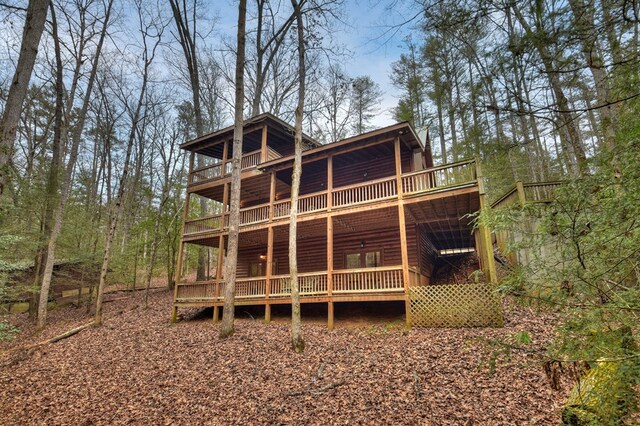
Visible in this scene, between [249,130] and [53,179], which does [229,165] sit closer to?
[249,130]

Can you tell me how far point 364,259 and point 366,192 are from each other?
13.4 feet

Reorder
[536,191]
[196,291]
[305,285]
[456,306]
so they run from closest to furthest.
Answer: [456,306]
[305,285]
[536,191]
[196,291]

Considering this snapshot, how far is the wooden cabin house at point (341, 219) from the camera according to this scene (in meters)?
10.7

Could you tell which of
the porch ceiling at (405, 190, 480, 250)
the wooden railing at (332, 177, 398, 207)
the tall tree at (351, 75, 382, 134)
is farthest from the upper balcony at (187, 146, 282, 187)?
the tall tree at (351, 75, 382, 134)

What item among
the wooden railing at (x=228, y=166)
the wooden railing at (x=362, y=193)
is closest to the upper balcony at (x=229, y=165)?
the wooden railing at (x=228, y=166)

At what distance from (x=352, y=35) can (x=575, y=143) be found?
8.30 meters

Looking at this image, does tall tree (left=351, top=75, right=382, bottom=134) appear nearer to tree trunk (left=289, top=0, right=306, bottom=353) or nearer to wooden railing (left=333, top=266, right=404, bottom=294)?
tree trunk (left=289, top=0, right=306, bottom=353)

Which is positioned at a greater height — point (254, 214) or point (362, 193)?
point (362, 193)

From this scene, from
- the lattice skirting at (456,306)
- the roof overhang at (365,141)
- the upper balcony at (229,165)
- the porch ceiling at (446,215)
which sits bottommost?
the lattice skirting at (456,306)

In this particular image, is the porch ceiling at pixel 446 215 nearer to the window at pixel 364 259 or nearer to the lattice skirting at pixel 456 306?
the lattice skirting at pixel 456 306

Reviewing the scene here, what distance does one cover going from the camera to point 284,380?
6.62 metres

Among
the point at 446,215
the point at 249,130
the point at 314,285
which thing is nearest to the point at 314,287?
the point at 314,285

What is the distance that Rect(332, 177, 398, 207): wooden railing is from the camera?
444 inches

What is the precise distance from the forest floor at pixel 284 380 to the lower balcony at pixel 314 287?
3.76 feet
